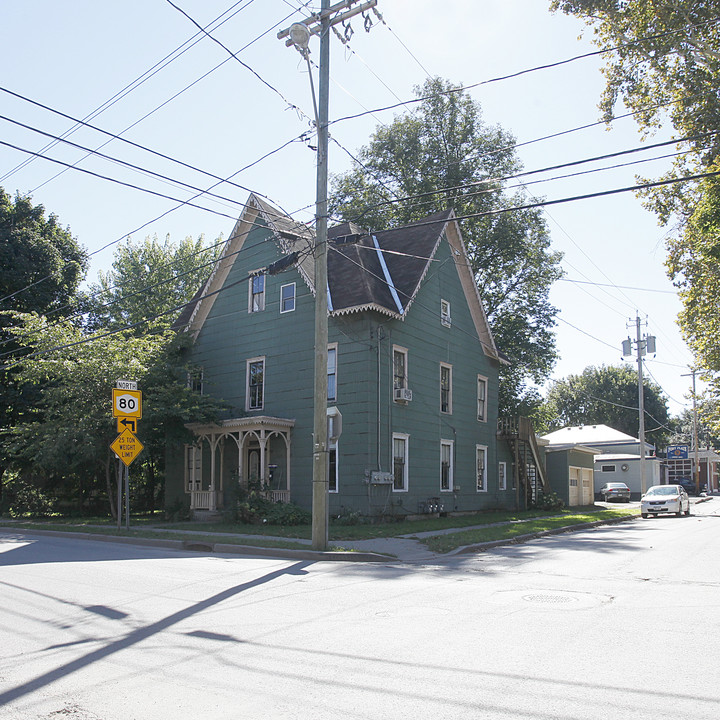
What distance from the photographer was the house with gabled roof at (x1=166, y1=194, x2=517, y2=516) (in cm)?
2212

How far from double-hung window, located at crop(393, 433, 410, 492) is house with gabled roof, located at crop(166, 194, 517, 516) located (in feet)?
0.13

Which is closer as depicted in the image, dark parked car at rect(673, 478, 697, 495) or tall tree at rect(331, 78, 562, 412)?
tall tree at rect(331, 78, 562, 412)

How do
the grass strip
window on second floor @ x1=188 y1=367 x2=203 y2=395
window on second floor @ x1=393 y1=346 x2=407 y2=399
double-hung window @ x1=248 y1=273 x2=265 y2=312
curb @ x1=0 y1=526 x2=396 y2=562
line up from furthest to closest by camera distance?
window on second floor @ x1=188 y1=367 x2=203 y2=395, double-hung window @ x1=248 y1=273 x2=265 y2=312, window on second floor @ x1=393 y1=346 x2=407 y2=399, the grass strip, curb @ x1=0 y1=526 x2=396 y2=562

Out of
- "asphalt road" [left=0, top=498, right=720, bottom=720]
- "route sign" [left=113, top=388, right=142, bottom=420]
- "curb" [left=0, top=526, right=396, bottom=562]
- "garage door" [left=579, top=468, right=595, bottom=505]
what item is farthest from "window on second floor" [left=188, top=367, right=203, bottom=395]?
"garage door" [left=579, top=468, right=595, bottom=505]

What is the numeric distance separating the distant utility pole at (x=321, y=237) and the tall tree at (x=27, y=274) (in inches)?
792

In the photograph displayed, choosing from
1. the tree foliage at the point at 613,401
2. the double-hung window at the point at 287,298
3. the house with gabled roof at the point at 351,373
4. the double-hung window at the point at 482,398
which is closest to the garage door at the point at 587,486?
the house with gabled roof at the point at 351,373

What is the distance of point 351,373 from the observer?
73.0 feet

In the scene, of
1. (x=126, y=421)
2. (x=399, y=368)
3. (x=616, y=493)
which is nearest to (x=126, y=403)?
(x=126, y=421)

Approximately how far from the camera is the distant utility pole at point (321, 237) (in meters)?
14.7

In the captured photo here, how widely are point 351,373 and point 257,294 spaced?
19.2ft

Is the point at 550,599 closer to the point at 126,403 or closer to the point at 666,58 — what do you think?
the point at 126,403

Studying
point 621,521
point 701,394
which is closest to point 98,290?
point 621,521

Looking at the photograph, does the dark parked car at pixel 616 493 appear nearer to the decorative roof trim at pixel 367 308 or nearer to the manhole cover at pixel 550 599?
the decorative roof trim at pixel 367 308

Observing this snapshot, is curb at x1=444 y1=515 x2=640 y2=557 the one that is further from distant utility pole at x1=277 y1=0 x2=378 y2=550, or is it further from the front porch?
the front porch
